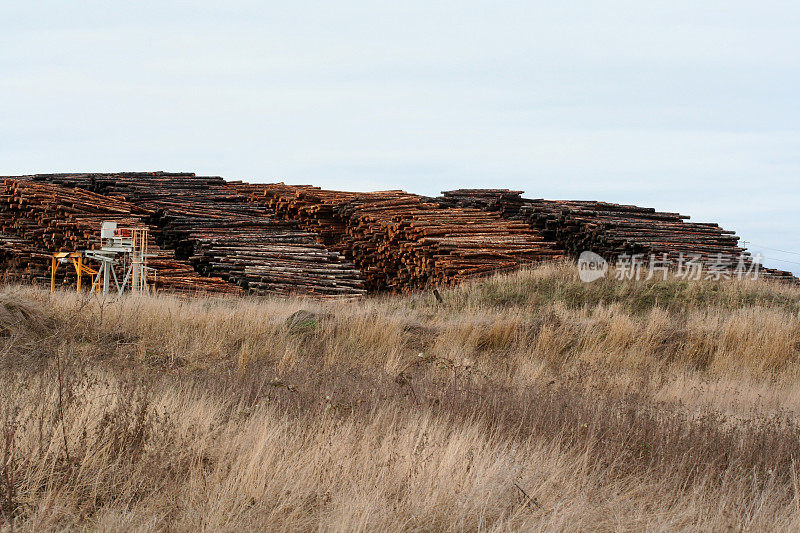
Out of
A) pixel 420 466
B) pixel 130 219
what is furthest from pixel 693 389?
pixel 130 219

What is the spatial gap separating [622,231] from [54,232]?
13033 mm

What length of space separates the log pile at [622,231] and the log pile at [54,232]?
23.6ft

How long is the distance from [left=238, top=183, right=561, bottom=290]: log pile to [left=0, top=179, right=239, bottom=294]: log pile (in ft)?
13.2

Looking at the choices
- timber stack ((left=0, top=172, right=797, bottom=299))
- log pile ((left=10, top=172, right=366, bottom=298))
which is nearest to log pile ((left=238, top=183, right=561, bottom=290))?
timber stack ((left=0, top=172, right=797, bottom=299))

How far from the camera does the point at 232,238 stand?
61.2 feet

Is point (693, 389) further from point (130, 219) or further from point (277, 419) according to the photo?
point (130, 219)

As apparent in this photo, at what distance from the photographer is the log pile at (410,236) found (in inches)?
712

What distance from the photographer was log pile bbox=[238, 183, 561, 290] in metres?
18.1

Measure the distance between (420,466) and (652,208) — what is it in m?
19.1

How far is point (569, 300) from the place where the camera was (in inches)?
607

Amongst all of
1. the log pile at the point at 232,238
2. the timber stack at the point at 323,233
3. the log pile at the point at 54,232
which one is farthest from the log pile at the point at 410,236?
the log pile at the point at 54,232

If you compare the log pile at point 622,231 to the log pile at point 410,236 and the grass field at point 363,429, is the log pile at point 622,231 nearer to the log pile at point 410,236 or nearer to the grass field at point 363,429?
the log pile at point 410,236

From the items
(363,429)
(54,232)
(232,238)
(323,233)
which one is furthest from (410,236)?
(363,429)

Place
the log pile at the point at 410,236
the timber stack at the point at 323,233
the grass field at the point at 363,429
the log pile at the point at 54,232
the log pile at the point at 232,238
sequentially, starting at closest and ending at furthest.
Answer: the grass field at the point at 363,429 → the log pile at the point at 54,232 → the log pile at the point at 232,238 → the timber stack at the point at 323,233 → the log pile at the point at 410,236
